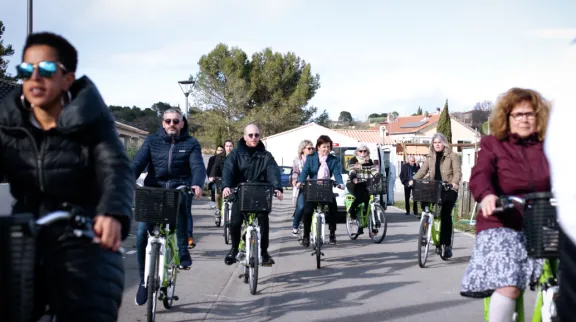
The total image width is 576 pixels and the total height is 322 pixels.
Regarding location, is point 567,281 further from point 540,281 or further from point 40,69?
point 40,69

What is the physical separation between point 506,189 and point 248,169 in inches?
177

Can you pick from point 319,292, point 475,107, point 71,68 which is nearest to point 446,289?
point 319,292

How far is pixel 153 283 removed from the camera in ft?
19.0

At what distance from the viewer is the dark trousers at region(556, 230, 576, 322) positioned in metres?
2.19

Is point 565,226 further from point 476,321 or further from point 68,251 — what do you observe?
point 476,321

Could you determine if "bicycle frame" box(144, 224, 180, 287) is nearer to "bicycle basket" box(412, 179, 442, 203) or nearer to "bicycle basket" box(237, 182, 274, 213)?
"bicycle basket" box(237, 182, 274, 213)

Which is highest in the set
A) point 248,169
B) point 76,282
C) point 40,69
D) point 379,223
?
point 40,69

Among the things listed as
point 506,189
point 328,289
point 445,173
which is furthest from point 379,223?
point 506,189

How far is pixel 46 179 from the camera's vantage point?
2.80 metres

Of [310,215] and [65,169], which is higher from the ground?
[65,169]

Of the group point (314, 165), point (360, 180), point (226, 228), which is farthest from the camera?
→ point (360, 180)

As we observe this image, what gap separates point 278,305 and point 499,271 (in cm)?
345

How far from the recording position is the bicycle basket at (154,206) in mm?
5965

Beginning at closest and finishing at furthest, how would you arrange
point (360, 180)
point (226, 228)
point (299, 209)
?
1. point (299, 209)
2. point (226, 228)
3. point (360, 180)
